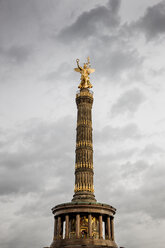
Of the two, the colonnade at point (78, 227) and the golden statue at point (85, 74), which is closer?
the colonnade at point (78, 227)

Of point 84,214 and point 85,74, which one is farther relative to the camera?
point 85,74

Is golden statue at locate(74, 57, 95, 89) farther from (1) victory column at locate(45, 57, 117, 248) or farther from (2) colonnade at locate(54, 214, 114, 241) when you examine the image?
(2) colonnade at locate(54, 214, 114, 241)

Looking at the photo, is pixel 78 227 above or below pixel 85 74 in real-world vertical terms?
below

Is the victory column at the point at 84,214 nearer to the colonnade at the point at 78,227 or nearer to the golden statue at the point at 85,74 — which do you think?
the colonnade at the point at 78,227

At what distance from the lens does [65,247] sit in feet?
125

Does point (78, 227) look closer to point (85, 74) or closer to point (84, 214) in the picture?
point (84, 214)

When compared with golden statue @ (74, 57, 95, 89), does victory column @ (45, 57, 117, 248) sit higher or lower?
lower

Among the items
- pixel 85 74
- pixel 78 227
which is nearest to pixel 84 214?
pixel 78 227

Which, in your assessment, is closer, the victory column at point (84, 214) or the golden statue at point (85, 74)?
the victory column at point (84, 214)

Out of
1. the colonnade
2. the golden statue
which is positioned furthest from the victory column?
the golden statue

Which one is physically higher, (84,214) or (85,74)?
(85,74)

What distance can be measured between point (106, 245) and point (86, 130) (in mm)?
19267

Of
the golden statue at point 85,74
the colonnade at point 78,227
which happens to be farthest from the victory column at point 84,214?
the golden statue at point 85,74

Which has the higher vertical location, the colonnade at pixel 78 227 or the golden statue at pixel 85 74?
the golden statue at pixel 85 74
